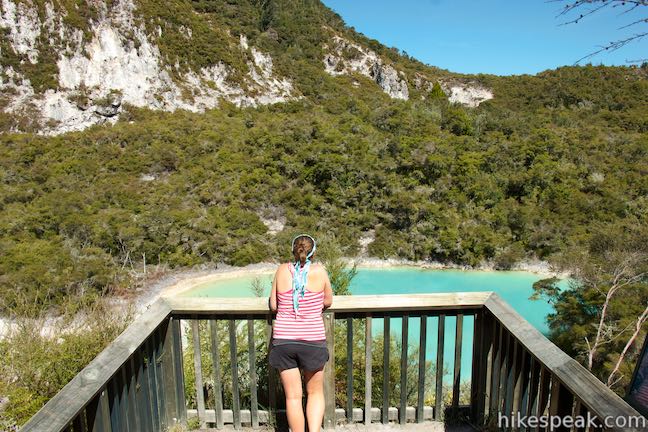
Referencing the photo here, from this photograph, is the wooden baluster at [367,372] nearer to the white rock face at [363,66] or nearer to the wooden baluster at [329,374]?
the wooden baluster at [329,374]

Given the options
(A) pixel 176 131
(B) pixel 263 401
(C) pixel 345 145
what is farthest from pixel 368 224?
(B) pixel 263 401

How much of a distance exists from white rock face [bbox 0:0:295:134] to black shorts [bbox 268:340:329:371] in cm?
2895

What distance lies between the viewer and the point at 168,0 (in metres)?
35.0

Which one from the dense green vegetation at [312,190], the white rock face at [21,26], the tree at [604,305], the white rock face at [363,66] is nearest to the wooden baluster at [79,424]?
the tree at [604,305]

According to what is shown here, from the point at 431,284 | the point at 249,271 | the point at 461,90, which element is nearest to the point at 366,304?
the point at 431,284

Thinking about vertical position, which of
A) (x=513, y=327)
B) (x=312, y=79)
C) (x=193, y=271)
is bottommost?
(x=193, y=271)

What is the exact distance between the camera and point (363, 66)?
42844mm

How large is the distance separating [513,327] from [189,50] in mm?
34443

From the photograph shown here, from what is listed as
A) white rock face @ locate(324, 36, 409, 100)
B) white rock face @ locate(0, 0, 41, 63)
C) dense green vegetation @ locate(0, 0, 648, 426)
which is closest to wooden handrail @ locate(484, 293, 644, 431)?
dense green vegetation @ locate(0, 0, 648, 426)

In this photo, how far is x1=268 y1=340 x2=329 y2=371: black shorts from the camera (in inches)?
86.5

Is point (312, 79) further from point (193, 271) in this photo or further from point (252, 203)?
point (193, 271)

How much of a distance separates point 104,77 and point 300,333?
3144 centimetres

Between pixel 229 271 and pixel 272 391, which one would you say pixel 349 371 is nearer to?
pixel 272 391

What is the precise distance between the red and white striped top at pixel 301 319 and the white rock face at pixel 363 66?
40348 mm
